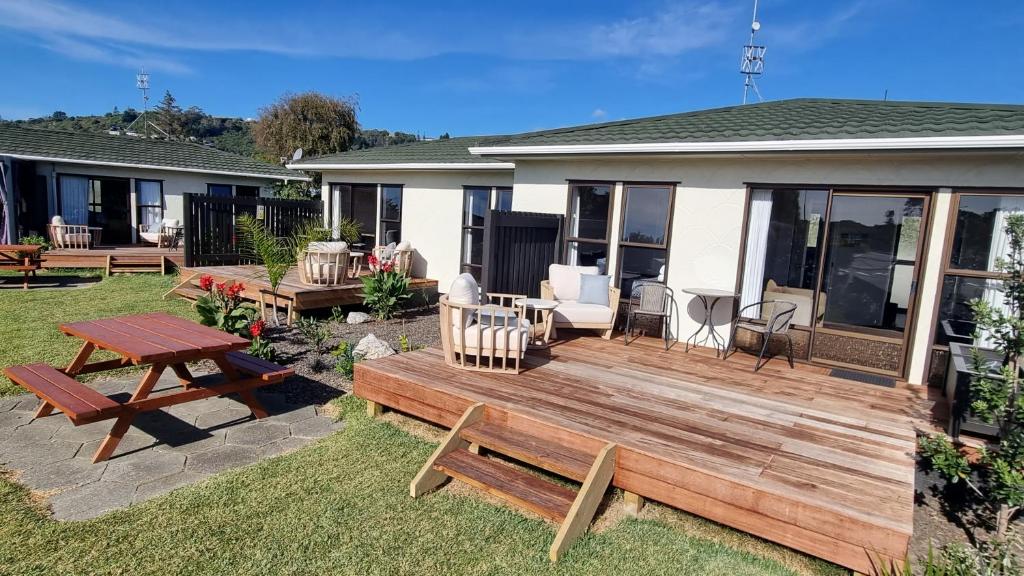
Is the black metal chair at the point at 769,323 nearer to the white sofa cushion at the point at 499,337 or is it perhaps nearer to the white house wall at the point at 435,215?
the white sofa cushion at the point at 499,337

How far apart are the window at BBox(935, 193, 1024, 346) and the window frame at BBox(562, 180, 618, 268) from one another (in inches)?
134

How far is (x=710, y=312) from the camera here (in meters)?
5.96

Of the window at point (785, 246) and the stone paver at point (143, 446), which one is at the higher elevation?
the window at point (785, 246)

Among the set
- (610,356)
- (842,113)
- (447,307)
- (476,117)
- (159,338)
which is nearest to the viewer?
(159,338)

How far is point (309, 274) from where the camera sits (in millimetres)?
8227

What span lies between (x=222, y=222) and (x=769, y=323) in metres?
10.1

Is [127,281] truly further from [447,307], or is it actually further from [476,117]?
[476,117]

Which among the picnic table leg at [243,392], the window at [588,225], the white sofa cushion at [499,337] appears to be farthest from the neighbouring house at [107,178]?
the white sofa cushion at [499,337]

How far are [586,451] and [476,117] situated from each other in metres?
27.1

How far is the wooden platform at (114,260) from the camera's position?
1159cm

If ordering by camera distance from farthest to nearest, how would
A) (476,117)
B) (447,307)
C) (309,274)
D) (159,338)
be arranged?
(476,117) < (309,274) < (447,307) < (159,338)

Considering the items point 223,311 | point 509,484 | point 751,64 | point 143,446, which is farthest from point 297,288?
point 751,64

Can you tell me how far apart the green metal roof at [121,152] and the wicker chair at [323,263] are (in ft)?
32.1


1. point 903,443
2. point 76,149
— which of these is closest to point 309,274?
point 903,443
